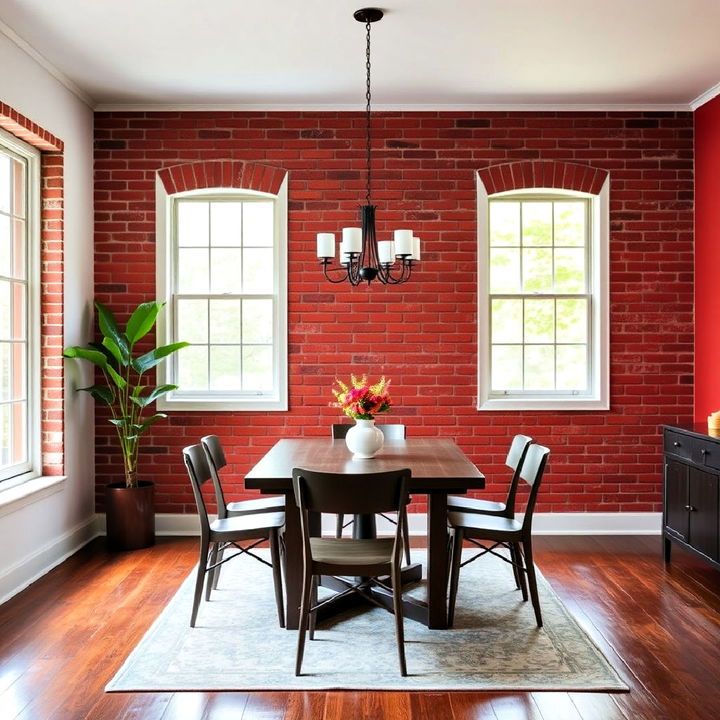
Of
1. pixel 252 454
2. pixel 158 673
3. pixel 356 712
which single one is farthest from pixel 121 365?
pixel 356 712

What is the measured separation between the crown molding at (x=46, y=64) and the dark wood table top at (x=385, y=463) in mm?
2849

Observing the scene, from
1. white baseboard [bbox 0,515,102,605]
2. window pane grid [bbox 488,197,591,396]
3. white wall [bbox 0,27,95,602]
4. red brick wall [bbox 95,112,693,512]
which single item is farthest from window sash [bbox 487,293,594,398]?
white baseboard [bbox 0,515,102,605]

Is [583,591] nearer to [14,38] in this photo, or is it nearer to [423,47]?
[423,47]

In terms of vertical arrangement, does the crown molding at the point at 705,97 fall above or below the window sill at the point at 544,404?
above

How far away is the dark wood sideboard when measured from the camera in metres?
4.30

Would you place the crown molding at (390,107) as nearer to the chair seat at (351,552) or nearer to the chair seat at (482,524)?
the chair seat at (482,524)

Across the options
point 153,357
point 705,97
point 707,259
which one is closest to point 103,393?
point 153,357

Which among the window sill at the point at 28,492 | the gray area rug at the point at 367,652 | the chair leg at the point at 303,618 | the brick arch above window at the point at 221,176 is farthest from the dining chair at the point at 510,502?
the brick arch above window at the point at 221,176

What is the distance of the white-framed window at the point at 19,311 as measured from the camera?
4.64 metres

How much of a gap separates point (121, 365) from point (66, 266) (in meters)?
0.83

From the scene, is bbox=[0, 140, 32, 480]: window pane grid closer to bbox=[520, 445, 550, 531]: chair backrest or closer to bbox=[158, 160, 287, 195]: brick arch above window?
bbox=[158, 160, 287, 195]: brick arch above window

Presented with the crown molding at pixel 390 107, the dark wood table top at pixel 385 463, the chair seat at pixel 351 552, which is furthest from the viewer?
the crown molding at pixel 390 107

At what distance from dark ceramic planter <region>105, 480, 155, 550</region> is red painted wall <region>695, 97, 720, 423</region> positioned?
4132 millimetres

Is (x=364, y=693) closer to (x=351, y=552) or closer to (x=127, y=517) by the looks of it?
(x=351, y=552)
